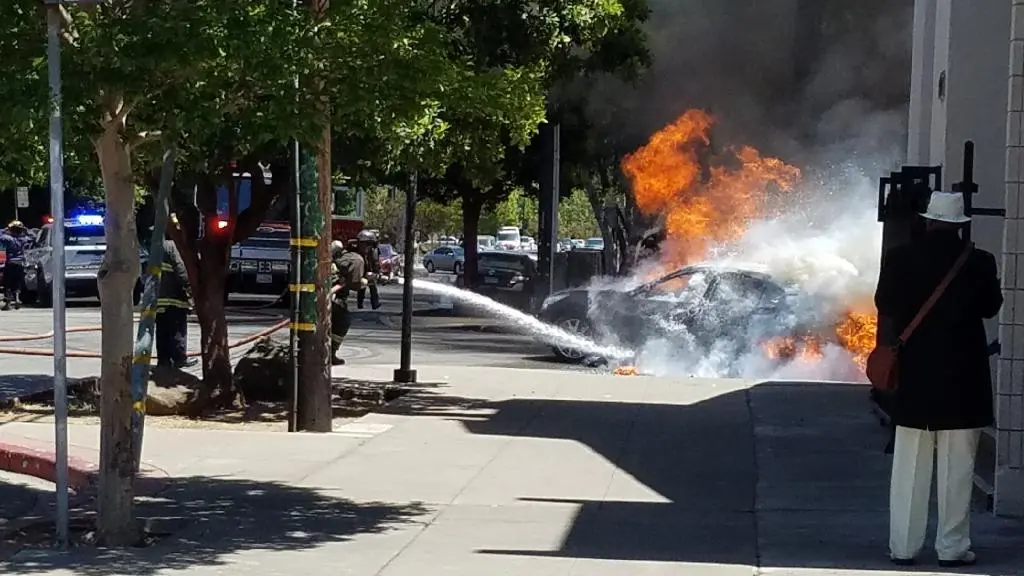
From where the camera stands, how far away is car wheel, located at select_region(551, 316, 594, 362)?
63.7 ft

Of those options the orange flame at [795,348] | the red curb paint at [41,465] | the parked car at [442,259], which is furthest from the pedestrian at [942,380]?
the parked car at [442,259]

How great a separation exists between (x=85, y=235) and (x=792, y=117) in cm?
1608

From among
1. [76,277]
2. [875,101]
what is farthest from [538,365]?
[76,277]

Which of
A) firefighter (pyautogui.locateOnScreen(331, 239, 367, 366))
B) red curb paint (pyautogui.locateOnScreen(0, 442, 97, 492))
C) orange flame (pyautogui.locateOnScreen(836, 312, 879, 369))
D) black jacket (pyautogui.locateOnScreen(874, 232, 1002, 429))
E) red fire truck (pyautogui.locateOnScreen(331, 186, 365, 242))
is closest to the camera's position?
black jacket (pyautogui.locateOnScreen(874, 232, 1002, 429))

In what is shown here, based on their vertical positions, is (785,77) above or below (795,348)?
above

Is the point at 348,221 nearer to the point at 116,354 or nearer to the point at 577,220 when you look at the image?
the point at 116,354

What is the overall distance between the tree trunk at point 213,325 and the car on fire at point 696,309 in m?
6.71

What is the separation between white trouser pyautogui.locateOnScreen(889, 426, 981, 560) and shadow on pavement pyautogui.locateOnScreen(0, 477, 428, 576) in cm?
285

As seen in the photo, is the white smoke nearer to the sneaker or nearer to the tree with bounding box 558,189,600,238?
the sneaker

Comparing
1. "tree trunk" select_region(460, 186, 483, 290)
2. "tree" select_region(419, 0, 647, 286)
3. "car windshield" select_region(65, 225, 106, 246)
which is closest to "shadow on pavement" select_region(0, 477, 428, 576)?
"tree" select_region(419, 0, 647, 286)

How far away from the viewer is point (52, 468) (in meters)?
9.91

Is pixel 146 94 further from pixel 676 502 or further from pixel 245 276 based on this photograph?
pixel 245 276

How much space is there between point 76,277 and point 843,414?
20788 millimetres

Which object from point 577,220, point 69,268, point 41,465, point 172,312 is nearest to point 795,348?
point 172,312
